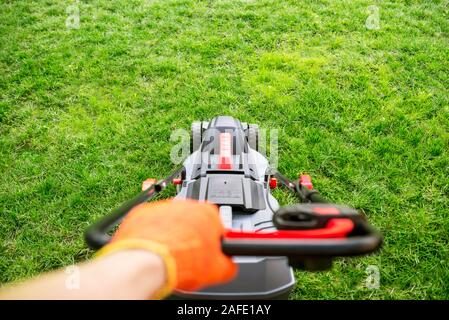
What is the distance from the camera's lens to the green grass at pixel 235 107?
3023 millimetres

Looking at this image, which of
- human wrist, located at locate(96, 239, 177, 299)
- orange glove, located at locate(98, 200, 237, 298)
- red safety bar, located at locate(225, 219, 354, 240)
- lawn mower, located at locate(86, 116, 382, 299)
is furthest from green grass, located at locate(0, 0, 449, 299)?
human wrist, located at locate(96, 239, 177, 299)

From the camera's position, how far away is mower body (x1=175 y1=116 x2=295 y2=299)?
1674mm

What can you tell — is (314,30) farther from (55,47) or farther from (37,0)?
(37,0)

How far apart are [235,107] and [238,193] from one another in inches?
75.0

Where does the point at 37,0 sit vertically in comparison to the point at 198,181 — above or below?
above

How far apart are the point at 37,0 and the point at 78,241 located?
13.7ft

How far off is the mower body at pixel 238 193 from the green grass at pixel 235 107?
715mm

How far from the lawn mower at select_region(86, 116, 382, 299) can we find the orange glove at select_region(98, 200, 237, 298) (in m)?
0.06

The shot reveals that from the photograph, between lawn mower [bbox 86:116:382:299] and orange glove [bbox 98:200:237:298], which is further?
lawn mower [bbox 86:116:382:299]

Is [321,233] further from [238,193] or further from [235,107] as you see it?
[235,107]

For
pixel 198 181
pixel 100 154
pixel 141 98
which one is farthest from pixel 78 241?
pixel 141 98

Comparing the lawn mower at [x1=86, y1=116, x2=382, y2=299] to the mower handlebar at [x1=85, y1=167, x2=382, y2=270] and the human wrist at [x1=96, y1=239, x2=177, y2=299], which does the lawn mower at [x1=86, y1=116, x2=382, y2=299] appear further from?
the human wrist at [x1=96, y1=239, x2=177, y2=299]

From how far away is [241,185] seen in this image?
2344mm

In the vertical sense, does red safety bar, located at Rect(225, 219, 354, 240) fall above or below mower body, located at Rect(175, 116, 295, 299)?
above
